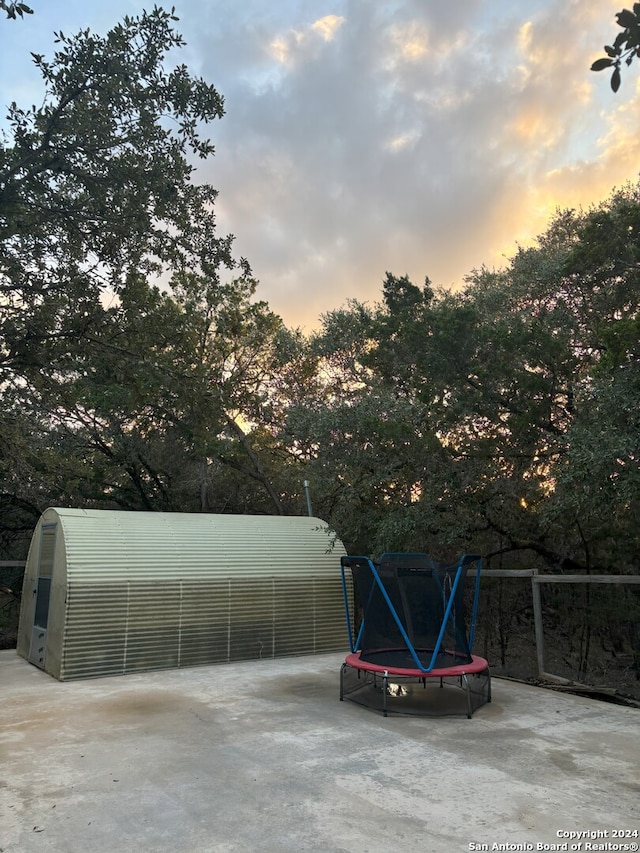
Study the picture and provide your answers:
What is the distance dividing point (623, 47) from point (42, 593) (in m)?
9.69

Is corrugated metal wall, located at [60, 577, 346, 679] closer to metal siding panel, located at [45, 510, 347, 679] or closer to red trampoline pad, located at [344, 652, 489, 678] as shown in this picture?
metal siding panel, located at [45, 510, 347, 679]

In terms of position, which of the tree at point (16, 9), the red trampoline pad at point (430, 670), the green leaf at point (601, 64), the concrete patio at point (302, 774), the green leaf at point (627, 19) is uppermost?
the tree at point (16, 9)

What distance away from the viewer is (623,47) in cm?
234

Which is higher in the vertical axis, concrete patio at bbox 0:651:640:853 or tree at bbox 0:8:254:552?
tree at bbox 0:8:254:552

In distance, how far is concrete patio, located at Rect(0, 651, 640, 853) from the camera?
306 centimetres

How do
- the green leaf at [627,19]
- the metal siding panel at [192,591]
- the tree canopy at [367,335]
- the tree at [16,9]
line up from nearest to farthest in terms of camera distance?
the green leaf at [627,19], the tree at [16,9], the tree canopy at [367,335], the metal siding panel at [192,591]

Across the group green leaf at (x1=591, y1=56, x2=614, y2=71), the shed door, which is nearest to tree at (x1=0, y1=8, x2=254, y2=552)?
the shed door

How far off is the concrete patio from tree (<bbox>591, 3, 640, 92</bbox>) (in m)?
3.82

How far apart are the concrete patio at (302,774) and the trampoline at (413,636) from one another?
1.34 ft

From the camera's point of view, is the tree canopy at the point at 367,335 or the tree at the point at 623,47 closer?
the tree at the point at 623,47

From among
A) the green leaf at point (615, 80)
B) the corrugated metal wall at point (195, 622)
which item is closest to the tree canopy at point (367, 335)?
the corrugated metal wall at point (195, 622)

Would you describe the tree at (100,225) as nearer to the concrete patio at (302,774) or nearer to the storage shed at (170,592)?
the storage shed at (170,592)

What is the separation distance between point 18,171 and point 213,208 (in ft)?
9.34

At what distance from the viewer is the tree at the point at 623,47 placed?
2244 mm
